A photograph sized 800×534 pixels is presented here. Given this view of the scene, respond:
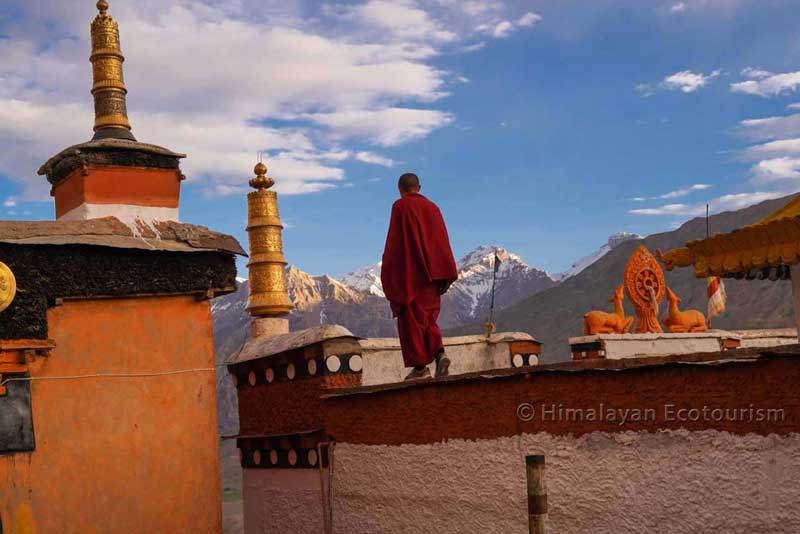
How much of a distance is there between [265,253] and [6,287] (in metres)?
7.47

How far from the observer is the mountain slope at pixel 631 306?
238 feet

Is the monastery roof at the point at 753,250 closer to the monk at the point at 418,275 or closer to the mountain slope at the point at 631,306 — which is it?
the monk at the point at 418,275

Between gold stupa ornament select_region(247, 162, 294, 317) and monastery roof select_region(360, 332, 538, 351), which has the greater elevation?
gold stupa ornament select_region(247, 162, 294, 317)

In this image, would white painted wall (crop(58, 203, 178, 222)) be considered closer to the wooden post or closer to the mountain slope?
the wooden post

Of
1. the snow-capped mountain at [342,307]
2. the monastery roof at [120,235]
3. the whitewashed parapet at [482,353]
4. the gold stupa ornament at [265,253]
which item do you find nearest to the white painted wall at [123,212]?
the monastery roof at [120,235]

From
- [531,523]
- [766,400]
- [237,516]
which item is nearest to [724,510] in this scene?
[766,400]

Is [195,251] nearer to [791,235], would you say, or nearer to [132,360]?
[132,360]

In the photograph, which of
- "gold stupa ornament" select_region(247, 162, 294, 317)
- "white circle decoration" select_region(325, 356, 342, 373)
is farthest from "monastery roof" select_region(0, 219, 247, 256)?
"gold stupa ornament" select_region(247, 162, 294, 317)

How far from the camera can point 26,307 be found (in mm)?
9172

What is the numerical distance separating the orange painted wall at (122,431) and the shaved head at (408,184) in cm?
243

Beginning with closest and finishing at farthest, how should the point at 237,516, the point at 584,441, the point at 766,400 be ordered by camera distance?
the point at 766,400 < the point at 584,441 < the point at 237,516

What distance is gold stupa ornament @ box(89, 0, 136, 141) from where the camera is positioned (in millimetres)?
12031

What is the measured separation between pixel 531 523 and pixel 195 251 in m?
4.86

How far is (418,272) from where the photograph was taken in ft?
30.1
